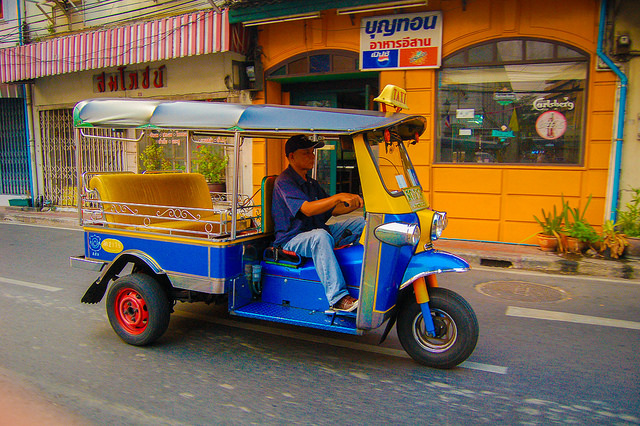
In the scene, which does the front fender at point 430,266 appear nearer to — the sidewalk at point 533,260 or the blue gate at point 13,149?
the sidewalk at point 533,260

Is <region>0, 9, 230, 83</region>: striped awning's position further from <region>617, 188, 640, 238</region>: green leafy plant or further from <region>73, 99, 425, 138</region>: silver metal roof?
<region>617, 188, 640, 238</region>: green leafy plant

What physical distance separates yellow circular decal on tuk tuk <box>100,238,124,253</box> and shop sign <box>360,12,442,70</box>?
651 cm

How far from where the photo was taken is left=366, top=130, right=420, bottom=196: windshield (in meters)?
3.81

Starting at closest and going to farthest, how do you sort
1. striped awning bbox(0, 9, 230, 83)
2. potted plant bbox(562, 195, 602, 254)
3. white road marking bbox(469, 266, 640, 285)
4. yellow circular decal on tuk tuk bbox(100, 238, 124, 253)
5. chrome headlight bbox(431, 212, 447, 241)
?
chrome headlight bbox(431, 212, 447, 241) < yellow circular decal on tuk tuk bbox(100, 238, 124, 253) < white road marking bbox(469, 266, 640, 285) < potted plant bbox(562, 195, 602, 254) < striped awning bbox(0, 9, 230, 83)

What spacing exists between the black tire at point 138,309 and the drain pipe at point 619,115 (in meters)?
7.09

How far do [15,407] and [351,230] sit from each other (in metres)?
2.89

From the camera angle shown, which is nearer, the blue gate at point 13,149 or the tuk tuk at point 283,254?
the tuk tuk at point 283,254

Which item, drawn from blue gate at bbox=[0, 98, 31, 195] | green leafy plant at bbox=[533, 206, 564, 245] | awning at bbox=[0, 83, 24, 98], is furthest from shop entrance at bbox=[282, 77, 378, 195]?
blue gate at bbox=[0, 98, 31, 195]

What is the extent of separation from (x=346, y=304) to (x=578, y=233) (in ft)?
17.3

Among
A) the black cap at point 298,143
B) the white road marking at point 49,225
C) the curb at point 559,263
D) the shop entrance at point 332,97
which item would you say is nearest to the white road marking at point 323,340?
the black cap at point 298,143

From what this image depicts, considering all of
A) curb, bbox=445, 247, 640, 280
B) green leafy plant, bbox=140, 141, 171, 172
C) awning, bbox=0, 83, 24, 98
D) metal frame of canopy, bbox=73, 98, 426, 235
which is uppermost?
awning, bbox=0, 83, 24, 98

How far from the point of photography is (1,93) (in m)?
14.9

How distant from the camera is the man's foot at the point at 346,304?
380 cm

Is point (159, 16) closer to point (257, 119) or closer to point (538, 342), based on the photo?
point (257, 119)
